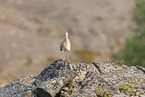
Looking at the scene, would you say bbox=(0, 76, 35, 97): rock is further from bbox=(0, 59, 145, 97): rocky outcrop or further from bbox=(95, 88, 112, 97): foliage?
bbox=(95, 88, 112, 97): foliage

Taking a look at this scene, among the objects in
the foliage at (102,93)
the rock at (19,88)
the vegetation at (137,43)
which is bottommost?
the foliage at (102,93)

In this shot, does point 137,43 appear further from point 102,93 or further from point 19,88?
point 102,93

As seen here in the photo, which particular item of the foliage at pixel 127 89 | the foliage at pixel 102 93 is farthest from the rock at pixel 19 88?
the foliage at pixel 127 89

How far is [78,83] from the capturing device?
49.9 feet

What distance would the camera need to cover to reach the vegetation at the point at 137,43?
55828 mm

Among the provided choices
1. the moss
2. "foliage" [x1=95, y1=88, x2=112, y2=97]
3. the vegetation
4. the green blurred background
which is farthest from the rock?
the moss

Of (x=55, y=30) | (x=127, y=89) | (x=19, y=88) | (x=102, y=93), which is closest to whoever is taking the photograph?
(x=102, y=93)

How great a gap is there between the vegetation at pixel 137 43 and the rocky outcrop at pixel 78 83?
39041 mm

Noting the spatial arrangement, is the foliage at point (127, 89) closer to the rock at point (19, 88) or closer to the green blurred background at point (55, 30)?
the rock at point (19, 88)

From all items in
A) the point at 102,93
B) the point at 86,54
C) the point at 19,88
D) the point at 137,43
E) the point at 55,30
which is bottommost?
the point at 102,93

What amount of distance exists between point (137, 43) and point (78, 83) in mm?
46402

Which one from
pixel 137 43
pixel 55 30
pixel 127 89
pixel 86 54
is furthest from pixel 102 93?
pixel 55 30

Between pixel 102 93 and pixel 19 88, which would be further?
pixel 19 88

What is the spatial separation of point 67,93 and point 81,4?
434ft
